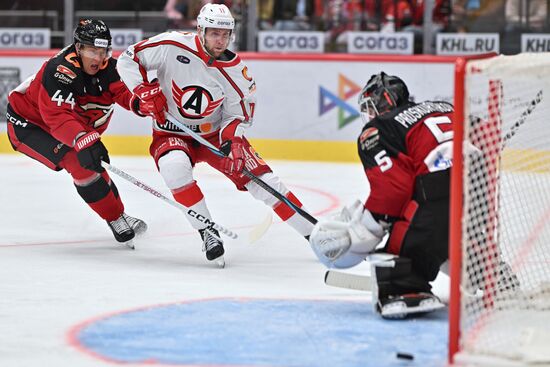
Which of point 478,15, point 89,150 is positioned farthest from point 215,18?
point 478,15

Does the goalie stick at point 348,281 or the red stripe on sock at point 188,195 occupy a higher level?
the red stripe on sock at point 188,195

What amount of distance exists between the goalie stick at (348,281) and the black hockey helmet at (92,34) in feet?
5.28

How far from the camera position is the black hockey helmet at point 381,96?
135 inches

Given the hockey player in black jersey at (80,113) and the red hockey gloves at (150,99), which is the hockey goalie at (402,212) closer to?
the red hockey gloves at (150,99)

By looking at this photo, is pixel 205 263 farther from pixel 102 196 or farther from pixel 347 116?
pixel 347 116

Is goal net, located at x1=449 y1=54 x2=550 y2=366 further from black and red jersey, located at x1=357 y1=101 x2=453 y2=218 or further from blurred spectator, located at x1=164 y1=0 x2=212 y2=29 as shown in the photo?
blurred spectator, located at x1=164 y1=0 x2=212 y2=29

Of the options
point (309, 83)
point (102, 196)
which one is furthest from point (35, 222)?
point (309, 83)

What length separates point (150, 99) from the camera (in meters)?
4.45

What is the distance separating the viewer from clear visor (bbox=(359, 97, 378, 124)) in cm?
346

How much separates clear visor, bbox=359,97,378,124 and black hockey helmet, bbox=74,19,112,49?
5.03ft

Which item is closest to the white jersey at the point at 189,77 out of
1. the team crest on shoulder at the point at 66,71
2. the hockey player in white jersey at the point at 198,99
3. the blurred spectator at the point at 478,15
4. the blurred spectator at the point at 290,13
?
the hockey player in white jersey at the point at 198,99

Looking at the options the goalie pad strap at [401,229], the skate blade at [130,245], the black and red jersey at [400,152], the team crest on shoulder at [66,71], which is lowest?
the skate blade at [130,245]

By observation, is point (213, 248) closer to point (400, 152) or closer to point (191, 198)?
point (191, 198)

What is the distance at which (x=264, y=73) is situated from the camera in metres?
7.88
